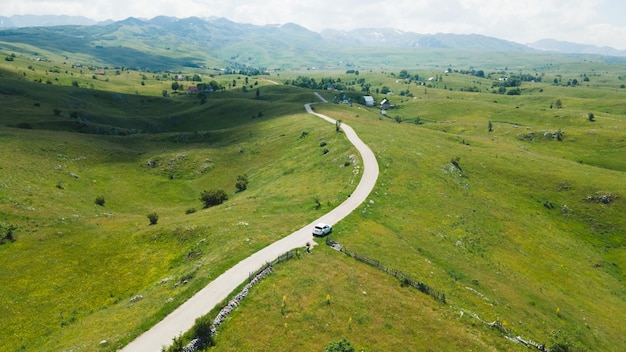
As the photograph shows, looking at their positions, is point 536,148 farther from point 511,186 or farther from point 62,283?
point 62,283

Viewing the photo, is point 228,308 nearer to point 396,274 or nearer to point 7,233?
point 396,274

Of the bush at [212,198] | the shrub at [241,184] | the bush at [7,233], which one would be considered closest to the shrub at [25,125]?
the shrub at [241,184]

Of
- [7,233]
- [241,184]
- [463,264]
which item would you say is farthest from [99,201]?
[463,264]

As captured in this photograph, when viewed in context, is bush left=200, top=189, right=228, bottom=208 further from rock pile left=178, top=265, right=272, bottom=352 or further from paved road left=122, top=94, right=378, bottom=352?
rock pile left=178, top=265, right=272, bottom=352

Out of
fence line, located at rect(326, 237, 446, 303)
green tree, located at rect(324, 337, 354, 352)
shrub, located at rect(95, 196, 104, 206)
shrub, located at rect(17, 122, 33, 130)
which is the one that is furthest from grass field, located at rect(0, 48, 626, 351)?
shrub, located at rect(95, 196, 104, 206)

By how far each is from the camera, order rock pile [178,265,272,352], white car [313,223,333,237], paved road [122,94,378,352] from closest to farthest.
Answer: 1. rock pile [178,265,272,352]
2. paved road [122,94,378,352]
3. white car [313,223,333,237]

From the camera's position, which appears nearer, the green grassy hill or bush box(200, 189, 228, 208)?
the green grassy hill
